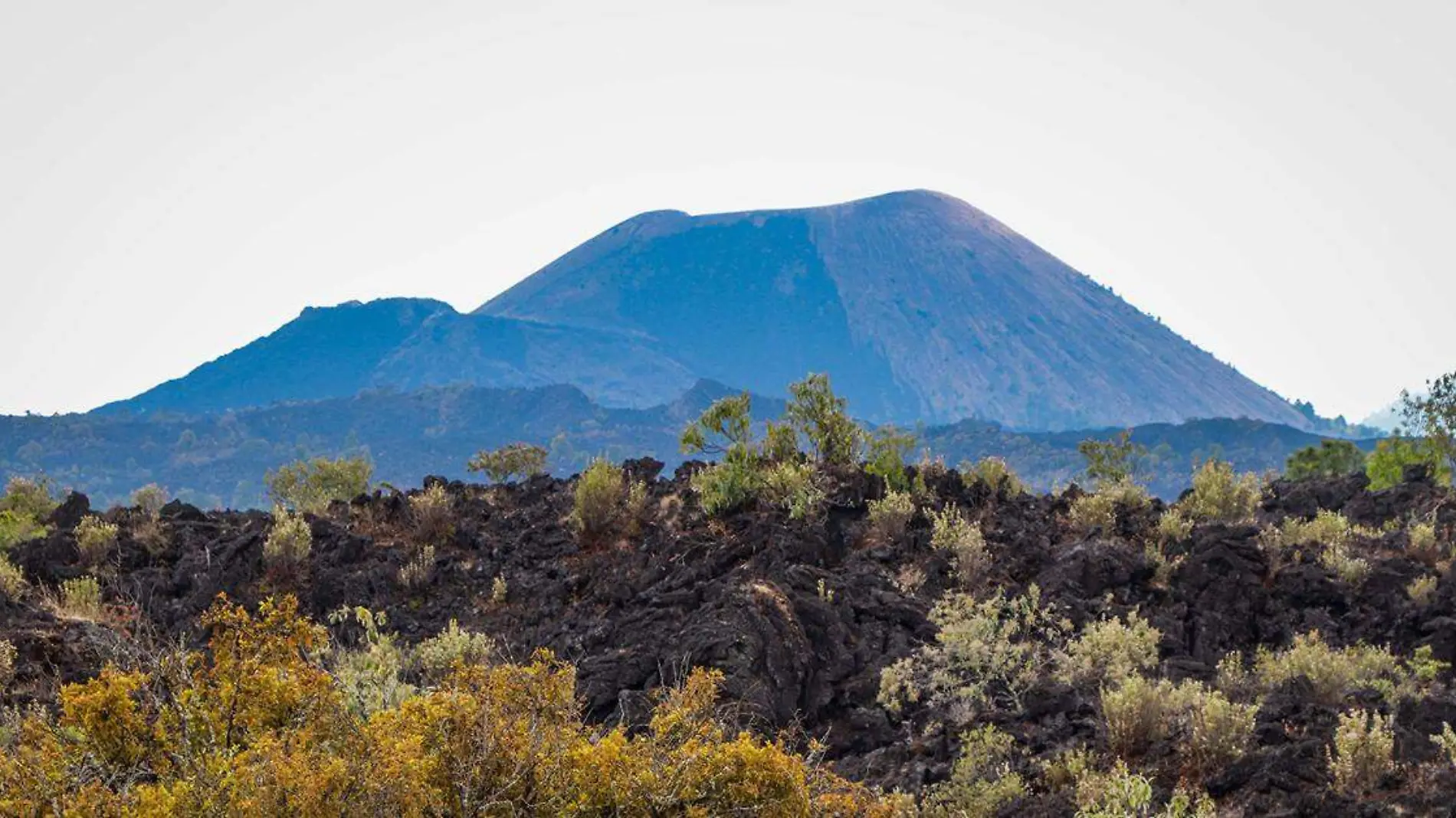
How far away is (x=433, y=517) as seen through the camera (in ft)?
58.5

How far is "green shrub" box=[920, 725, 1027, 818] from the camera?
9219 mm

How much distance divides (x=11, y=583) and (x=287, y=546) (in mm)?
3226

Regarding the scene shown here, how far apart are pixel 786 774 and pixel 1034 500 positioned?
13.9 metres

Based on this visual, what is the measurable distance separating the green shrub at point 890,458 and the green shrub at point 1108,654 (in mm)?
5379

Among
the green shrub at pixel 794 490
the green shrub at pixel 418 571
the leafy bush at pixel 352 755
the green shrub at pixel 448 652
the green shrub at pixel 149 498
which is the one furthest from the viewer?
the green shrub at pixel 149 498

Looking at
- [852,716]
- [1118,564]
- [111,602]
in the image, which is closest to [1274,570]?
[1118,564]

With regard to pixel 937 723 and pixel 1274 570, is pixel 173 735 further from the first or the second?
pixel 1274 570

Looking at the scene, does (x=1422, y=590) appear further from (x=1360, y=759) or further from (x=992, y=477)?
(x=992, y=477)

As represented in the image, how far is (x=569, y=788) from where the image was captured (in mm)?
6234

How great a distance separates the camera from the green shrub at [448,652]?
41.1 ft

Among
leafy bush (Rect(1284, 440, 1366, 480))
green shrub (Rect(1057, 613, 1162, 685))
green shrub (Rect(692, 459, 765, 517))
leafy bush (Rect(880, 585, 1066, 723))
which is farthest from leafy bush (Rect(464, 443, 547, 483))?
leafy bush (Rect(1284, 440, 1366, 480))

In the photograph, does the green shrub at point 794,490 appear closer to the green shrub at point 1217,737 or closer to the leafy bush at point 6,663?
the green shrub at point 1217,737

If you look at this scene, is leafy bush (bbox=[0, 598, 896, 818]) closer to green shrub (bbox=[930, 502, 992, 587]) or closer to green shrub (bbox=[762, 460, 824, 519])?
green shrub (bbox=[930, 502, 992, 587])

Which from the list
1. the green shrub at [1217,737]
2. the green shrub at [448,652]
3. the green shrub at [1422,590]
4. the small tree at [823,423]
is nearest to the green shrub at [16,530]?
the green shrub at [448,652]
